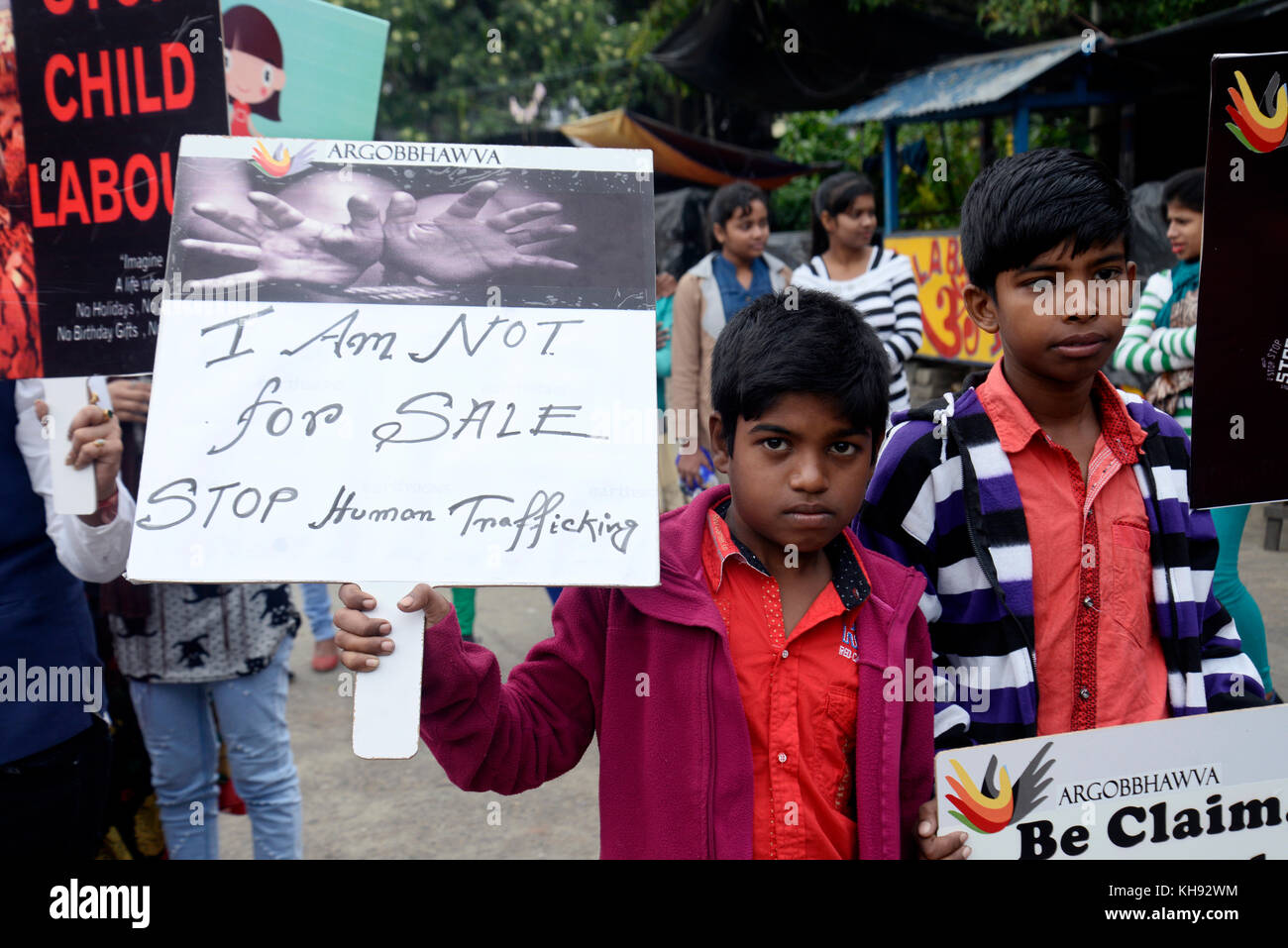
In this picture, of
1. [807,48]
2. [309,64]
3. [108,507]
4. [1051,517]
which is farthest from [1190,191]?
[807,48]

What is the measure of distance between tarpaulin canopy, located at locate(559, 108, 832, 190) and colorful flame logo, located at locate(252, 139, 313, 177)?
10.9 m

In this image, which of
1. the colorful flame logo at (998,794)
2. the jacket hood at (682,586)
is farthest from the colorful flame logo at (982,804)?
the jacket hood at (682,586)

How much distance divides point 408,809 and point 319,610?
1449mm

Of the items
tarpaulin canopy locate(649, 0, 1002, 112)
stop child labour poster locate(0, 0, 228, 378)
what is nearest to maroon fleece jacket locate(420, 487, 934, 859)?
stop child labour poster locate(0, 0, 228, 378)

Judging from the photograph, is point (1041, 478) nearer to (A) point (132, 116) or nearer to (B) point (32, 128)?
(A) point (132, 116)

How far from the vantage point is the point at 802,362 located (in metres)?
1.55

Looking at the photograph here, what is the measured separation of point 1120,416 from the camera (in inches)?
70.4

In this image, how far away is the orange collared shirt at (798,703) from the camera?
1514mm

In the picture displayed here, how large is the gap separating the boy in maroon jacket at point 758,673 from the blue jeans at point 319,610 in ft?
11.4

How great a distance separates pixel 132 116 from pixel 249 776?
5.33ft

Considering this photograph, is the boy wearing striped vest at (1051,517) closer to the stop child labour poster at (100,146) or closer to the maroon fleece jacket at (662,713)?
the maroon fleece jacket at (662,713)

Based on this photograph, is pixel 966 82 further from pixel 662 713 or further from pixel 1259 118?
pixel 662 713
